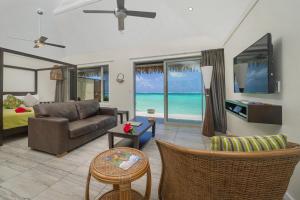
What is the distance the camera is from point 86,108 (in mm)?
3518

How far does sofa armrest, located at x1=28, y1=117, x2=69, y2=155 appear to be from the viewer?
2219 millimetres

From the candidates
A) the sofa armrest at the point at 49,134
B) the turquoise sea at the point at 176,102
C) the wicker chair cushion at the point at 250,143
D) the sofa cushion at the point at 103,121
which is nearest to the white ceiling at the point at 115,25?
the turquoise sea at the point at 176,102

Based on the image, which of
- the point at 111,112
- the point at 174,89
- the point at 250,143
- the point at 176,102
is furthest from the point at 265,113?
the point at 176,102

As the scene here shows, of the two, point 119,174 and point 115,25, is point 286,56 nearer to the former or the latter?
point 119,174

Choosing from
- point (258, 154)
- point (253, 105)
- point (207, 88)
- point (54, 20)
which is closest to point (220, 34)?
point (207, 88)

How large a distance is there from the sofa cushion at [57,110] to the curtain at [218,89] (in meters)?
3.39

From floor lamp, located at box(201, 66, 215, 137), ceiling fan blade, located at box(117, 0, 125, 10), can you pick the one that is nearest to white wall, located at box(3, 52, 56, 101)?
ceiling fan blade, located at box(117, 0, 125, 10)

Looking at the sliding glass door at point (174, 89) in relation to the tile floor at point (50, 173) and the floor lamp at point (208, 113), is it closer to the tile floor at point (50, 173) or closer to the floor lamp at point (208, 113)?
the floor lamp at point (208, 113)

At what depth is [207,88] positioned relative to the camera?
342cm

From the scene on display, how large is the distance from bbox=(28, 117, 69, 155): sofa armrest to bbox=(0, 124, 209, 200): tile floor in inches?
5.1

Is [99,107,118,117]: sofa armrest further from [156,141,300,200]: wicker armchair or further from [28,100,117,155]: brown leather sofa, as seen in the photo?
[156,141,300,200]: wicker armchair

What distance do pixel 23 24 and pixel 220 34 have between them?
562cm

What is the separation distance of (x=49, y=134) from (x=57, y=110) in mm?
681

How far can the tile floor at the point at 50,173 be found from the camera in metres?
1.47
